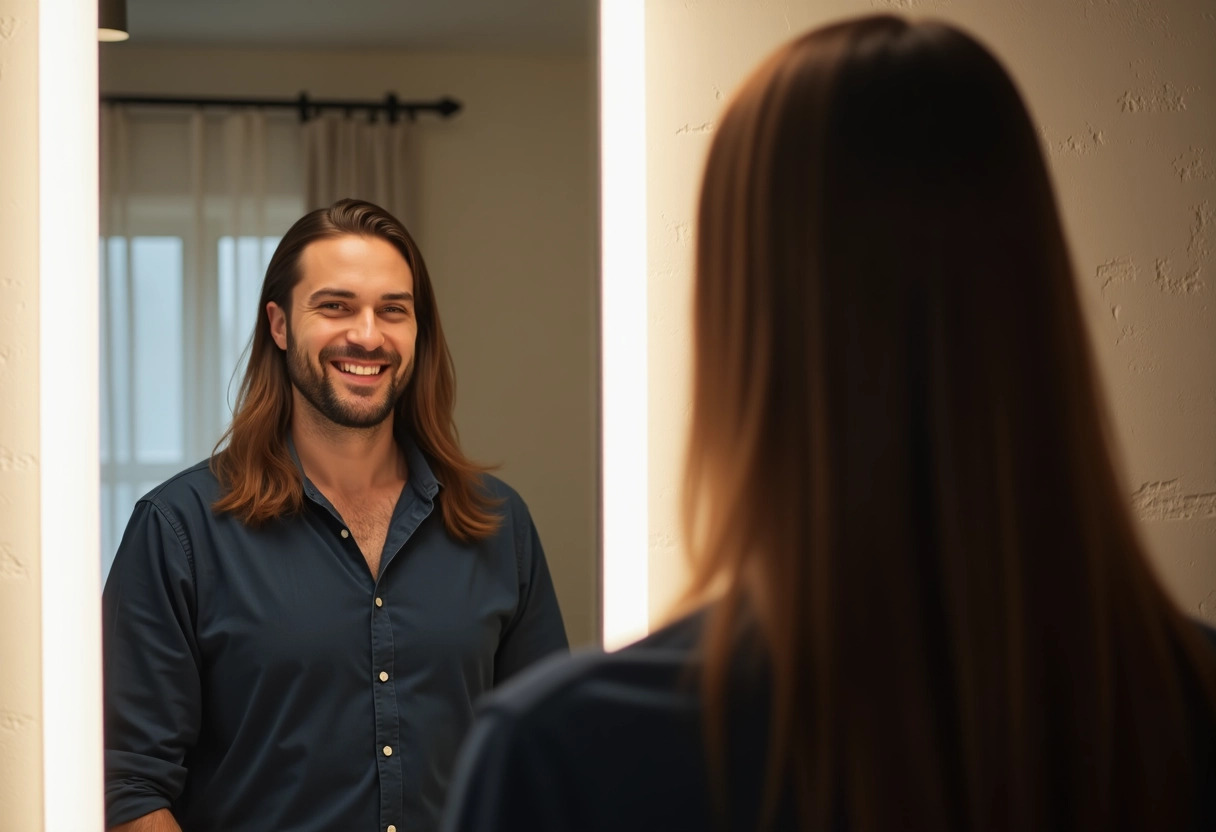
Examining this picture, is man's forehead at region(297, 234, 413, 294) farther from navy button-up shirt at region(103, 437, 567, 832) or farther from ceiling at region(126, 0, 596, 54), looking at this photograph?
ceiling at region(126, 0, 596, 54)

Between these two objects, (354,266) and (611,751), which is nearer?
(611,751)

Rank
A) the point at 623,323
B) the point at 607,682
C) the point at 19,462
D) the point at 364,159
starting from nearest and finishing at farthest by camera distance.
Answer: the point at 607,682 → the point at 19,462 → the point at 623,323 → the point at 364,159

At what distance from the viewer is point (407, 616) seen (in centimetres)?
104

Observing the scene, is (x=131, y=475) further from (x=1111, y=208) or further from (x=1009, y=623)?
(x=1009, y=623)

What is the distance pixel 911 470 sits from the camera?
13.5 inches

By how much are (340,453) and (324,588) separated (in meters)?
0.14

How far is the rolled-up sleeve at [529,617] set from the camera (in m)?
1.11

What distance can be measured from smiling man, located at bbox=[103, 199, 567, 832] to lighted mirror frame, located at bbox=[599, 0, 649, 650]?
6.8 inches

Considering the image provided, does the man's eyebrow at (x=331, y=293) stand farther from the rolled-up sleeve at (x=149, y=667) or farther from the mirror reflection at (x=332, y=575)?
the rolled-up sleeve at (x=149, y=667)

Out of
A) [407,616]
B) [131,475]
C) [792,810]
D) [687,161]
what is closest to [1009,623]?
[792,810]

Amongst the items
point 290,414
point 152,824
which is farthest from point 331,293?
point 152,824

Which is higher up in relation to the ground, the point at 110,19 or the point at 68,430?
the point at 110,19

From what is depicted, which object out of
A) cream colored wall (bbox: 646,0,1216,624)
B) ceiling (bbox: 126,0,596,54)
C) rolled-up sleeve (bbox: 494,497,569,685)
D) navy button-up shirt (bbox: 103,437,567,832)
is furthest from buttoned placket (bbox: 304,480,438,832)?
ceiling (bbox: 126,0,596,54)

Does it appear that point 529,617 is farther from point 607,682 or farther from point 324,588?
point 607,682
